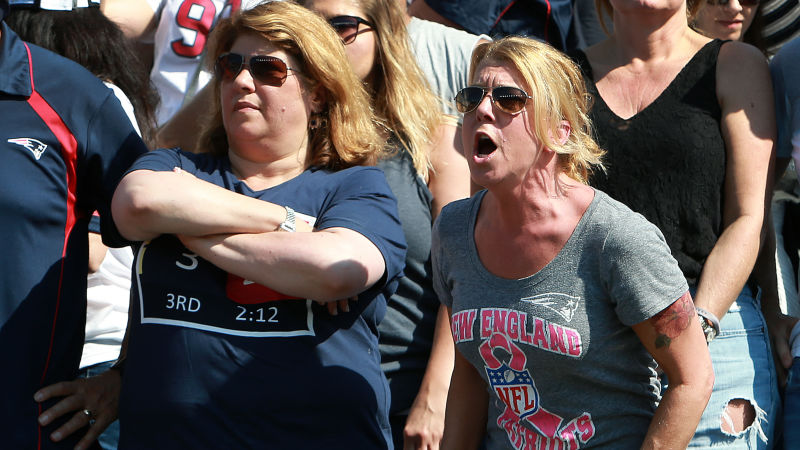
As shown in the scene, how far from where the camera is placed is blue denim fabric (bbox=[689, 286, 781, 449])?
101 inches

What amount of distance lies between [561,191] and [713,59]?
2.89ft

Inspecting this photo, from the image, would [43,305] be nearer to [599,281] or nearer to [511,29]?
[599,281]

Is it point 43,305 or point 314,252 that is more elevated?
point 314,252

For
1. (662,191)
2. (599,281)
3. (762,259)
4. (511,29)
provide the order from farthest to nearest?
(511,29) < (762,259) < (662,191) < (599,281)

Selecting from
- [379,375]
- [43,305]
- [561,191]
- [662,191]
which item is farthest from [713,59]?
[43,305]

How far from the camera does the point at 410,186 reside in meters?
3.08

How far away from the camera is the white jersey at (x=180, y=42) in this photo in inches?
184

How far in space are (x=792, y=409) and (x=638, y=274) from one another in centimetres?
89

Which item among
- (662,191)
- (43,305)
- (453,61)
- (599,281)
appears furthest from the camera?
(453,61)

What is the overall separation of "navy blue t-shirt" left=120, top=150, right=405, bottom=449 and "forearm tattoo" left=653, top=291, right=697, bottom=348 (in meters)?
0.71

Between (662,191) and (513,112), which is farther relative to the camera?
(662,191)

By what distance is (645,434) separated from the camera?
2.28m

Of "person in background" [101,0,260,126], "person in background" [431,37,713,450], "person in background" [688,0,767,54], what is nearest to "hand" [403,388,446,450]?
"person in background" [431,37,713,450]

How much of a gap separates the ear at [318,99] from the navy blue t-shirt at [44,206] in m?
0.56
